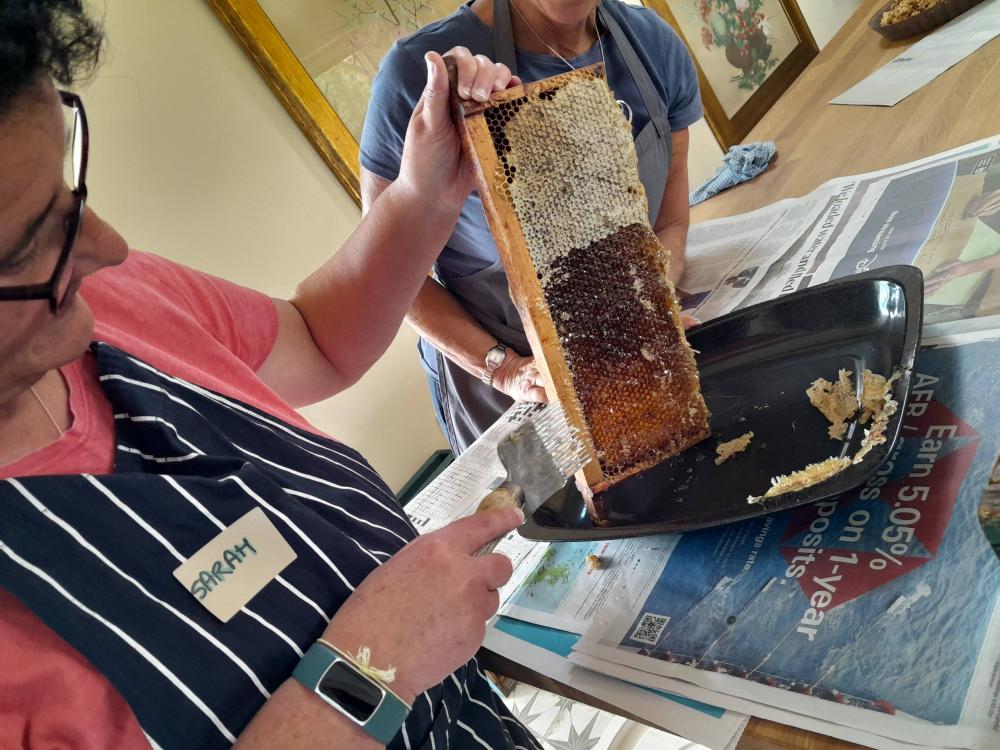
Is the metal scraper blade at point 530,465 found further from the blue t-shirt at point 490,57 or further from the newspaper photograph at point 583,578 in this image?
the blue t-shirt at point 490,57

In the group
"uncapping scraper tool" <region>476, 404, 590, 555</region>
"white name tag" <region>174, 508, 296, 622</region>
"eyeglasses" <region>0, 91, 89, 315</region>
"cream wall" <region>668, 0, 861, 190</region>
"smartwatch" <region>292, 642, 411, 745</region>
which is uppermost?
"eyeglasses" <region>0, 91, 89, 315</region>

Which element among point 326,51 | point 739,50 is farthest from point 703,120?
point 326,51

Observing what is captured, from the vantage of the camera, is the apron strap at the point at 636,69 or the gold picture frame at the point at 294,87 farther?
the gold picture frame at the point at 294,87

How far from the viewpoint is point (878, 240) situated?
1474 millimetres

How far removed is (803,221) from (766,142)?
48 centimetres

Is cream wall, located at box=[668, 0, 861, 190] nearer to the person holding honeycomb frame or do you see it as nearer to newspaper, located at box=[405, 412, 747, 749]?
the person holding honeycomb frame

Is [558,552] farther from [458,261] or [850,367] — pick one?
[458,261]

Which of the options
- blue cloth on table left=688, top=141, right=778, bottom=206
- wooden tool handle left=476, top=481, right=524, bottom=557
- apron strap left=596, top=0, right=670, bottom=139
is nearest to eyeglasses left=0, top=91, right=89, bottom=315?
wooden tool handle left=476, top=481, right=524, bottom=557

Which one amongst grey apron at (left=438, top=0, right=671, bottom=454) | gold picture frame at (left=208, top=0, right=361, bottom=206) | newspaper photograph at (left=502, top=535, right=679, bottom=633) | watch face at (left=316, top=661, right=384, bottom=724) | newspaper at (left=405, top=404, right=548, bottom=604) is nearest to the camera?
watch face at (left=316, top=661, right=384, bottom=724)

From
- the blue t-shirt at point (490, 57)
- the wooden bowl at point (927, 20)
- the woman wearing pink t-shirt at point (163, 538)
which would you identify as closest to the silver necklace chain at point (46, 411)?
the woman wearing pink t-shirt at point (163, 538)

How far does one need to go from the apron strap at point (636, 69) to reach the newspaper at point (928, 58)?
2.70ft

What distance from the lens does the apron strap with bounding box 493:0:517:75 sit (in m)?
1.40

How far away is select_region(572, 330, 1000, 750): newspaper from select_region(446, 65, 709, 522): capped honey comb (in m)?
0.25

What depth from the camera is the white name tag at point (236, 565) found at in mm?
684
